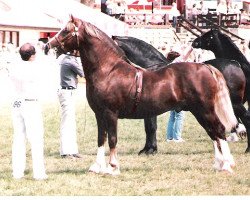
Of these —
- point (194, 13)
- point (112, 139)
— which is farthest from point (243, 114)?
point (194, 13)

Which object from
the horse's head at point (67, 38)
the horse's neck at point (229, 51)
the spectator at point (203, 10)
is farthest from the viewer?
the spectator at point (203, 10)

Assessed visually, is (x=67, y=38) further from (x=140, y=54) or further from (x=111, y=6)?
(x=111, y=6)

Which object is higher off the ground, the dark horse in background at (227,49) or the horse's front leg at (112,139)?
the dark horse in background at (227,49)

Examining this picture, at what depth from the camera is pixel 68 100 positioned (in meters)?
11.7

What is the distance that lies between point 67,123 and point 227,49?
371 centimetres

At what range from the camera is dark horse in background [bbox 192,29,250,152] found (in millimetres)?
12758

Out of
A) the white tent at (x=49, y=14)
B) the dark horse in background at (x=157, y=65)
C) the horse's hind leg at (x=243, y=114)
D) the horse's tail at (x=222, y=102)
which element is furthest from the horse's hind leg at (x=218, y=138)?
the white tent at (x=49, y=14)

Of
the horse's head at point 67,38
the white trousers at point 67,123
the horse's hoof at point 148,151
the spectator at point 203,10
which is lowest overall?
the horse's hoof at point 148,151

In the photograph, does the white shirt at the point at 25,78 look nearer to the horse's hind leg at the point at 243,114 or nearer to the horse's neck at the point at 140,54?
the horse's neck at the point at 140,54

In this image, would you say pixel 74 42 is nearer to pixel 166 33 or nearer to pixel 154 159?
pixel 154 159

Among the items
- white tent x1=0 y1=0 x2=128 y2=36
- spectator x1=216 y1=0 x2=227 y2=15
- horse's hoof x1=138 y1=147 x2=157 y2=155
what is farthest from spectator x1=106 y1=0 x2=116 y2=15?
horse's hoof x1=138 y1=147 x2=157 y2=155

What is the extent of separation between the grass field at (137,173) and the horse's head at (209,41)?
2138 mm

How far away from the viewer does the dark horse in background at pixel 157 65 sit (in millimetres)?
11742

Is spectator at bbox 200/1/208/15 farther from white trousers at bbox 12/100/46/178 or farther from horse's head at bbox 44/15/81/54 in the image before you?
white trousers at bbox 12/100/46/178
